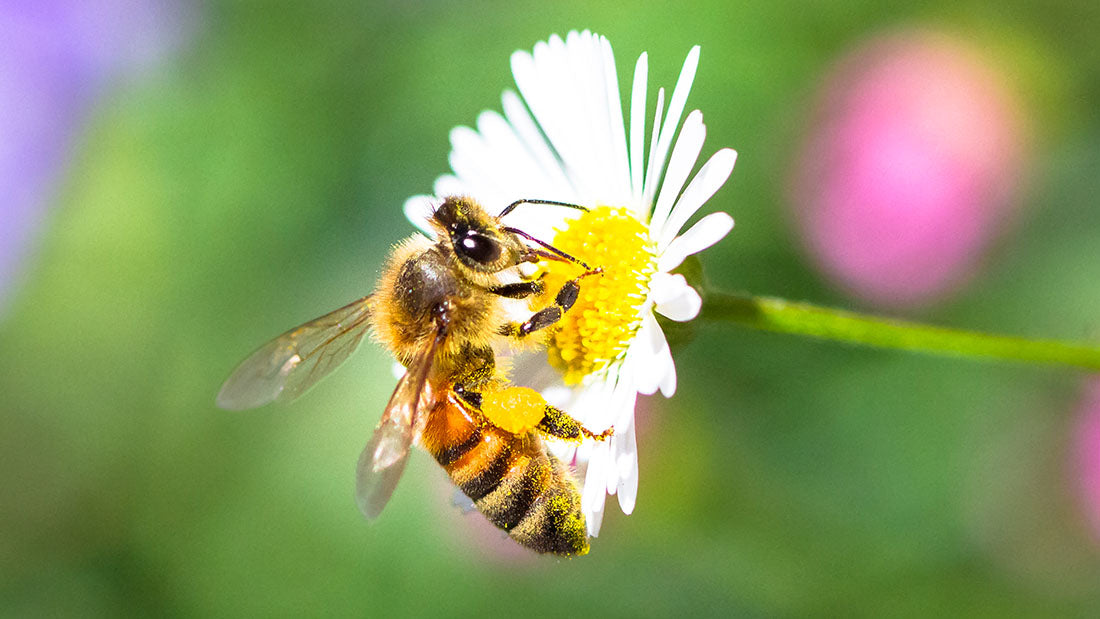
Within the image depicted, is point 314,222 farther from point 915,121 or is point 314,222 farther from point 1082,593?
point 1082,593

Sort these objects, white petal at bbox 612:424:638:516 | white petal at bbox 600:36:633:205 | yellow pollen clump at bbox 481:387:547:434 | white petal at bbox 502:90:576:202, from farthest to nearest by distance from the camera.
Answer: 1. white petal at bbox 502:90:576:202
2. white petal at bbox 600:36:633:205
3. yellow pollen clump at bbox 481:387:547:434
4. white petal at bbox 612:424:638:516

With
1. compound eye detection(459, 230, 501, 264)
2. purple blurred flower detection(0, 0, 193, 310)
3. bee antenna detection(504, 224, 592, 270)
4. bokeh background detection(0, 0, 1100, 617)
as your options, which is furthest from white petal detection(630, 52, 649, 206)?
purple blurred flower detection(0, 0, 193, 310)

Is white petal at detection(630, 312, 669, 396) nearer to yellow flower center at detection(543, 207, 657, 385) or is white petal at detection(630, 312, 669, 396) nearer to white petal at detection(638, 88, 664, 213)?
yellow flower center at detection(543, 207, 657, 385)

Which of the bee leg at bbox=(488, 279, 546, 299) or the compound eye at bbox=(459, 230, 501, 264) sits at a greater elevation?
the compound eye at bbox=(459, 230, 501, 264)

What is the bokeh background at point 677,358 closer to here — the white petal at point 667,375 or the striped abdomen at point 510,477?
the striped abdomen at point 510,477

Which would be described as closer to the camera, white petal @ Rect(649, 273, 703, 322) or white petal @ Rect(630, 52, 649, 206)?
white petal @ Rect(649, 273, 703, 322)

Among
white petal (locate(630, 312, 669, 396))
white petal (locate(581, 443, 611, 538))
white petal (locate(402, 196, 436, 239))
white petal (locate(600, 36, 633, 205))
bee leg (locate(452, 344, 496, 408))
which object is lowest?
white petal (locate(581, 443, 611, 538))

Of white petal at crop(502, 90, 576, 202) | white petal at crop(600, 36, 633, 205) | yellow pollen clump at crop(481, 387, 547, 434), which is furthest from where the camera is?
white petal at crop(502, 90, 576, 202)

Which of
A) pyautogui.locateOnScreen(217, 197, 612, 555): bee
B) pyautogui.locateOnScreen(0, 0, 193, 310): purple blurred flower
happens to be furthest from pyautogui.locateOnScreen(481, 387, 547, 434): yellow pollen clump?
pyautogui.locateOnScreen(0, 0, 193, 310): purple blurred flower

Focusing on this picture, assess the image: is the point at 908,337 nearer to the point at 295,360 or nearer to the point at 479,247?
the point at 479,247

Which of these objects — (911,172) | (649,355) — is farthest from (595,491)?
(911,172)
